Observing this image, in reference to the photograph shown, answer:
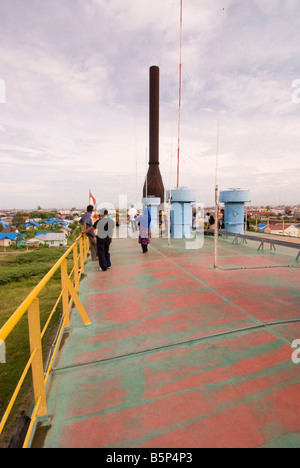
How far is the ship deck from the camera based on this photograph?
201 centimetres

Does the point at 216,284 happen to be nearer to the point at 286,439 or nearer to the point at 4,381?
the point at 286,439

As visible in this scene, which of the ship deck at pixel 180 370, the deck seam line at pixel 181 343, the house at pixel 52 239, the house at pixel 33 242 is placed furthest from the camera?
the house at pixel 33 242

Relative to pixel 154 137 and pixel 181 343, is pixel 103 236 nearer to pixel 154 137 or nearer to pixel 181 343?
pixel 181 343

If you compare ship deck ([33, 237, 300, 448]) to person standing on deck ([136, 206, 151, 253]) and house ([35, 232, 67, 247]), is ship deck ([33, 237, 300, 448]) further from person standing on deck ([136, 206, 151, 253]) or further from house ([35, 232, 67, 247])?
house ([35, 232, 67, 247])

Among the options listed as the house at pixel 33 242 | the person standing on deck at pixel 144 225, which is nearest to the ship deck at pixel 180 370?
the person standing on deck at pixel 144 225

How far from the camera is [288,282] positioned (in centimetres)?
559

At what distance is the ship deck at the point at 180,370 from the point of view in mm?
2014

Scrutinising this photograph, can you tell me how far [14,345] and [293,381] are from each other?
8.87 meters

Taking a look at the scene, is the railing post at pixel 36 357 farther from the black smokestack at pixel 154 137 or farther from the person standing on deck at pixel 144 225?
the black smokestack at pixel 154 137

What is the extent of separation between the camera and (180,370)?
2719 mm

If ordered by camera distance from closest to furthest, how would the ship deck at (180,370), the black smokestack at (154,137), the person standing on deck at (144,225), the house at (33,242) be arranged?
the ship deck at (180,370) < the person standing on deck at (144,225) < the black smokestack at (154,137) < the house at (33,242)

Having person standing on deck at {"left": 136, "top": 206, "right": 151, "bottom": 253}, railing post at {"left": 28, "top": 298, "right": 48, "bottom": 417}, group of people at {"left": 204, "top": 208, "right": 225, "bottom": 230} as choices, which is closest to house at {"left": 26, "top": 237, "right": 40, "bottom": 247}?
group of people at {"left": 204, "top": 208, "right": 225, "bottom": 230}

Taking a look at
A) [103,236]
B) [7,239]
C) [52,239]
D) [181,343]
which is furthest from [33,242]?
[181,343]

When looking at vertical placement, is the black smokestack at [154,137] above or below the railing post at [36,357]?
above
